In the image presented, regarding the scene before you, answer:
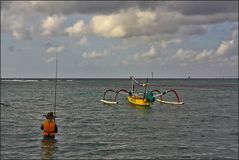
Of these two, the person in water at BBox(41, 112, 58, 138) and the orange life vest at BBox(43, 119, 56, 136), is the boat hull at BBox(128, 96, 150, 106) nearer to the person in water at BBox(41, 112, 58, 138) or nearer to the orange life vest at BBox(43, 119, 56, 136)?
the person in water at BBox(41, 112, 58, 138)

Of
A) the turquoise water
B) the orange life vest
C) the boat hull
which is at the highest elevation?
the boat hull

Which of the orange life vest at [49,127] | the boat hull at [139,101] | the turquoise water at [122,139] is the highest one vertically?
the boat hull at [139,101]

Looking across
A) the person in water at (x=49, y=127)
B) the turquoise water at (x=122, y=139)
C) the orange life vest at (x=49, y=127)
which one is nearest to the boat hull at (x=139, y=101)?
the turquoise water at (x=122, y=139)

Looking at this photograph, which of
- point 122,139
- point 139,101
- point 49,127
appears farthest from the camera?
point 139,101

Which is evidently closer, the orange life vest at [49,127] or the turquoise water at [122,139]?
the turquoise water at [122,139]

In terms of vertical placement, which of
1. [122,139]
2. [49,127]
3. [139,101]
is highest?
[139,101]

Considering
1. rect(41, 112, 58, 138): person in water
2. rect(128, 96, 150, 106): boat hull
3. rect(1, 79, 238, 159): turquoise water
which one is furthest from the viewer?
rect(128, 96, 150, 106): boat hull

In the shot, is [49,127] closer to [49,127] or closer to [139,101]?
[49,127]

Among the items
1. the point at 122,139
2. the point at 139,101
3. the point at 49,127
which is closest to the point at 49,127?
the point at 49,127

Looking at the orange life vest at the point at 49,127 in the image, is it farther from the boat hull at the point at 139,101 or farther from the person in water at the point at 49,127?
the boat hull at the point at 139,101

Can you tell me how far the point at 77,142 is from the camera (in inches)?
1350

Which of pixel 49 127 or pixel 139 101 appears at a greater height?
pixel 139 101

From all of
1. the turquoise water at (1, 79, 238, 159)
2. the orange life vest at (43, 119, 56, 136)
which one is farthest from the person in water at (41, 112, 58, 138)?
the turquoise water at (1, 79, 238, 159)

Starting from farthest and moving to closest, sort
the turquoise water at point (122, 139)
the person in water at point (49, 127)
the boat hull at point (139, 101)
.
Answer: the boat hull at point (139, 101) → the person in water at point (49, 127) → the turquoise water at point (122, 139)
